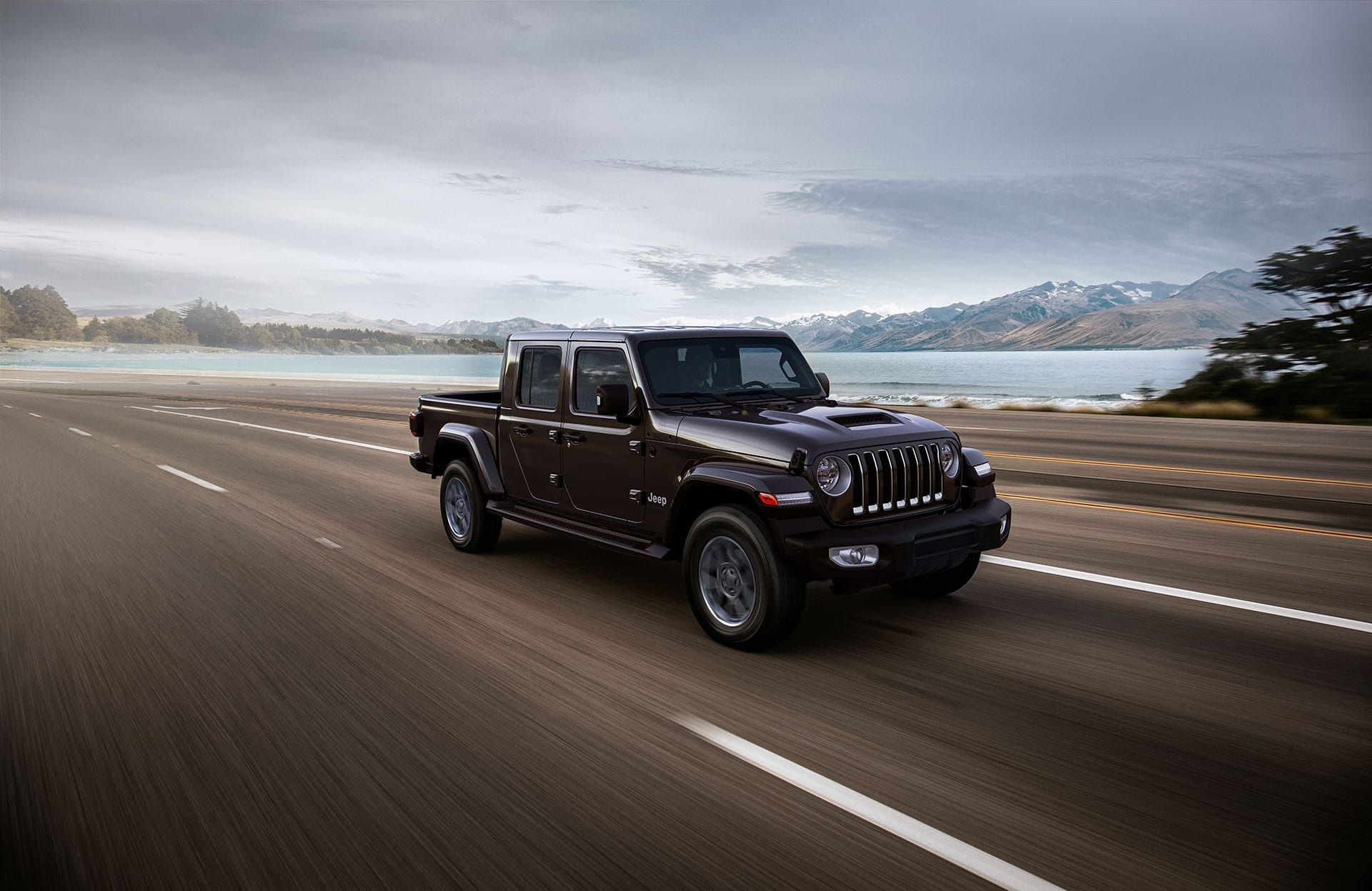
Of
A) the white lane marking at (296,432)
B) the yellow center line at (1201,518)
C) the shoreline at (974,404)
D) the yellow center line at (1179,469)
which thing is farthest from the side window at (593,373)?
the white lane marking at (296,432)

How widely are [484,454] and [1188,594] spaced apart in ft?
17.4

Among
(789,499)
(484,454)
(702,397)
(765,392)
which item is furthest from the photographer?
(484,454)

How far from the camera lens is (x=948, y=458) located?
17.8 ft

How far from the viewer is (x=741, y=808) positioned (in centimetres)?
329

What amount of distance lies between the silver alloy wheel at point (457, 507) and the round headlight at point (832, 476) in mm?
3653

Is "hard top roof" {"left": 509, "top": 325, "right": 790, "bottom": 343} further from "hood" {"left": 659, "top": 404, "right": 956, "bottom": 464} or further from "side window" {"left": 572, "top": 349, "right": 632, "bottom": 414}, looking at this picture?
"hood" {"left": 659, "top": 404, "right": 956, "bottom": 464}

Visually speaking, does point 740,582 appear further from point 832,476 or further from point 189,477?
point 189,477

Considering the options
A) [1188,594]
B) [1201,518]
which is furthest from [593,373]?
[1201,518]

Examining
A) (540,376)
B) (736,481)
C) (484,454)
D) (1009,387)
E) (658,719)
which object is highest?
(540,376)

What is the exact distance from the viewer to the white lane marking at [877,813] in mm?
2844

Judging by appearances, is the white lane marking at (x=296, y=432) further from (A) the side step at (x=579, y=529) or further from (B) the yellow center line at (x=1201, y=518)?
(B) the yellow center line at (x=1201, y=518)

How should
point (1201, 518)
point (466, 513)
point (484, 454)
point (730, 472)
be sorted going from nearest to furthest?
point (730, 472) → point (484, 454) → point (466, 513) → point (1201, 518)

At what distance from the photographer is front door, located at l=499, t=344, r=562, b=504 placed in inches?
256

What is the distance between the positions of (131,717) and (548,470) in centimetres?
307
